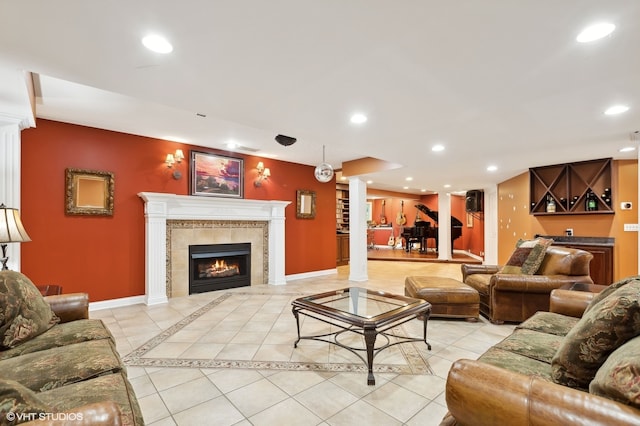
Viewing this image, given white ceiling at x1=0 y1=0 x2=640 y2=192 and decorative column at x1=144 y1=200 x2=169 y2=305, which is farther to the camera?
decorative column at x1=144 y1=200 x2=169 y2=305

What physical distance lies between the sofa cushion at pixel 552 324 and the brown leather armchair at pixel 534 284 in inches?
41.3

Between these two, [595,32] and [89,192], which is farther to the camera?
[89,192]

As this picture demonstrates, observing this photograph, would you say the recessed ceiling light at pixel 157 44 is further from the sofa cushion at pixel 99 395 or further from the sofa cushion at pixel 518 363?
the sofa cushion at pixel 518 363

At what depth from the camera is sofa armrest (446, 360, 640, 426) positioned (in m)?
0.87

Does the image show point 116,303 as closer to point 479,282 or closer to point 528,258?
point 479,282

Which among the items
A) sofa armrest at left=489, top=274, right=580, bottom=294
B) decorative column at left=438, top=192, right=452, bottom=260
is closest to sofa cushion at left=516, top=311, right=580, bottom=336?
sofa armrest at left=489, top=274, right=580, bottom=294

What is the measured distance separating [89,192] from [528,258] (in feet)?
19.0

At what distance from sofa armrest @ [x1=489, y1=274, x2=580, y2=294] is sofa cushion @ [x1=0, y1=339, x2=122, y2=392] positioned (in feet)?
11.8

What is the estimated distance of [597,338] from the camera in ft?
3.88

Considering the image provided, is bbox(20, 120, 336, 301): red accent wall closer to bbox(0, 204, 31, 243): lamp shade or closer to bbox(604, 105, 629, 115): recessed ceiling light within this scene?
bbox(0, 204, 31, 243): lamp shade

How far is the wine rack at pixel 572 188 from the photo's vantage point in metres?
4.87

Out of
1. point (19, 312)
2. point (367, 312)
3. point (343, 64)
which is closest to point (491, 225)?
point (367, 312)

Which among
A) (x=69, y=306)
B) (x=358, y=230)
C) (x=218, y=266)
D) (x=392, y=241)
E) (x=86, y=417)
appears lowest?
(x=392, y=241)

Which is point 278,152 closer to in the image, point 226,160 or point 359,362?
point 226,160
